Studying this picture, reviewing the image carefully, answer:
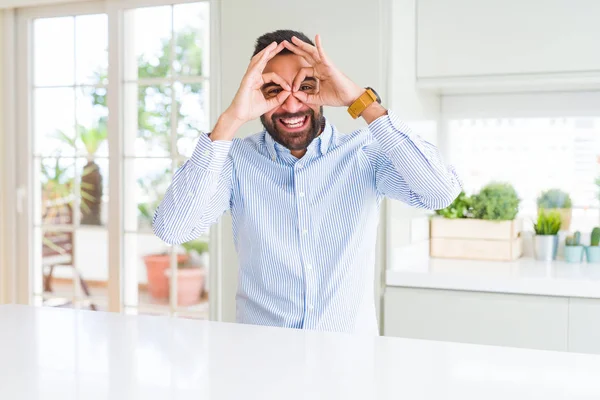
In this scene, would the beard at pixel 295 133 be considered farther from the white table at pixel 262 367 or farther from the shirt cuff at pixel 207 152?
the white table at pixel 262 367

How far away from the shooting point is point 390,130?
1.75 m

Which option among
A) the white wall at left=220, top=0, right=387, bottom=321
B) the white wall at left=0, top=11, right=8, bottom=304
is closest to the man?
the white wall at left=220, top=0, right=387, bottom=321

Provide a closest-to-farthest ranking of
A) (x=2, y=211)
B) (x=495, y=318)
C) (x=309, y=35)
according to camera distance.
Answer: (x=495, y=318) < (x=309, y=35) < (x=2, y=211)

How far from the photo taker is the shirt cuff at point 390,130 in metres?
1.74

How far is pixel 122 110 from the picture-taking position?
11.4 feet

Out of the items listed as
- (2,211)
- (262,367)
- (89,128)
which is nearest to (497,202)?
(262,367)

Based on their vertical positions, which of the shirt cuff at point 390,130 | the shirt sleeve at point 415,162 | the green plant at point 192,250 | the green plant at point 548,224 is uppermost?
the shirt cuff at point 390,130

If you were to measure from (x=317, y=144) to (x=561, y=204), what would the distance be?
1702 millimetres

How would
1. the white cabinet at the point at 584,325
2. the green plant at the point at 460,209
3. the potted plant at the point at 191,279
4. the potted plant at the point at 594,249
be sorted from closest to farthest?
the white cabinet at the point at 584,325 < the potted plant at the point at 594,249 < the green plant at the point at 460,209 < the potted plant at the point at 191,279

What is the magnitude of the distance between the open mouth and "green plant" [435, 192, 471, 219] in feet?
4.63

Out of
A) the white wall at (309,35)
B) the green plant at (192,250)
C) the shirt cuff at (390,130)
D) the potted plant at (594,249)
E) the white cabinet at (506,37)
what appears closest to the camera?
the shirt cuff at (390,130)

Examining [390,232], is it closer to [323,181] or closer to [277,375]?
[323,181]

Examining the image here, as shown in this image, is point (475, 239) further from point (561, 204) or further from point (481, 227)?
point (561, 204)

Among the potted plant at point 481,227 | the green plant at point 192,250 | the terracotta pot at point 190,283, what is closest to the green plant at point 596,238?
the potted plant at point 481,227
